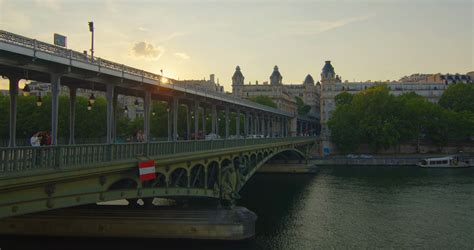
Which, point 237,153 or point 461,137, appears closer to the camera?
point 237,153

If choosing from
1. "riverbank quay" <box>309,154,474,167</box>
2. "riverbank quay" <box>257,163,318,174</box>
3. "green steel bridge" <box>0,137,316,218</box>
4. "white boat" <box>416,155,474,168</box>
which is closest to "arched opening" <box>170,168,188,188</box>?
"green steel bridge" <box>0,137,316,218</box>

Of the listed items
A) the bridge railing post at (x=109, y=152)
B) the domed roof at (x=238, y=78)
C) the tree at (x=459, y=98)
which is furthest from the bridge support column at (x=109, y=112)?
the domed roof at (x=238, y=78)

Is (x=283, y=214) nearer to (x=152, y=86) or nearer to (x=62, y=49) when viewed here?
(x=152, y=86)

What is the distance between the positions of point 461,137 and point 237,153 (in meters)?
87.6

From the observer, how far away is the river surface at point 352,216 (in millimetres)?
32188

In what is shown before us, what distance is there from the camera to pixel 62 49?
18984 millimetres

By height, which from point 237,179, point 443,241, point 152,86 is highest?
point 152,86

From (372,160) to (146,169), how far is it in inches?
3378

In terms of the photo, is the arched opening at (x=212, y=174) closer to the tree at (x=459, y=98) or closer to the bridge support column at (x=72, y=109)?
the bridge support column at (x=72, y=109)

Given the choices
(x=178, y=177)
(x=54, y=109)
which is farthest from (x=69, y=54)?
(x=178, y=177)

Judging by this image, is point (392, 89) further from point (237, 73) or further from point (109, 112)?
point (109, 112)

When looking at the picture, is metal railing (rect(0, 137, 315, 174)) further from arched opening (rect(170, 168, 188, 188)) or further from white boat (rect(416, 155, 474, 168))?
white boat (rect(416, 155, 474, 168))

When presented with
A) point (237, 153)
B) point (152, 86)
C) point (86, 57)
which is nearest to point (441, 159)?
point (237, 153)

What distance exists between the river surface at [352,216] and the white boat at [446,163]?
18.1 metres
